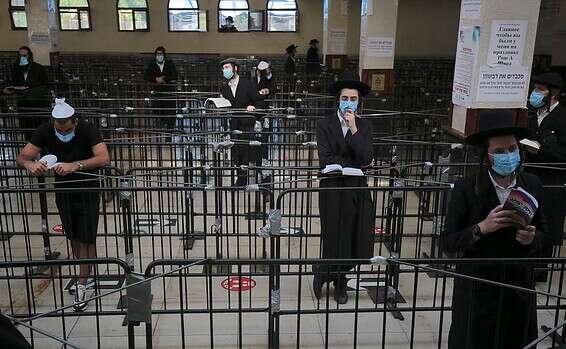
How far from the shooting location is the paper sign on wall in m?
10.5

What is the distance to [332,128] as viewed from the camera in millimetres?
4789

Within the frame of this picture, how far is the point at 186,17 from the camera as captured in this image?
2462 cm

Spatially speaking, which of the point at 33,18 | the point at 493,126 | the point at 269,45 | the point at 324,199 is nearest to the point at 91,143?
the point at 324,199

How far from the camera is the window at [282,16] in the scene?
24516 millimetres

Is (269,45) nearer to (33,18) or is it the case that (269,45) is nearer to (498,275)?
(33,18)

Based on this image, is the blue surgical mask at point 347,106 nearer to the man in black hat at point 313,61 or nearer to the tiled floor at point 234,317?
the tiled floor at point 234,317

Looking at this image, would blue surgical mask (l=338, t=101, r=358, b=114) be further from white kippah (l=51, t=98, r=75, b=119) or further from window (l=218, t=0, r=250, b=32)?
window (l=218, t=0, r=250, b=32)

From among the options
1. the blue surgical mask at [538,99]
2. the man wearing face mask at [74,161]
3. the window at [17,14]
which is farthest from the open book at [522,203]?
the window at [17,14]

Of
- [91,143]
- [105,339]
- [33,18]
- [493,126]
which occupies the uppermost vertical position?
[33,18]

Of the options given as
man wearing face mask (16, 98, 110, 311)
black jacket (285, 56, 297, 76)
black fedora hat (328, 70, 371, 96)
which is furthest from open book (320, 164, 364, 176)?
black jacket (285, 56, 297, 76)

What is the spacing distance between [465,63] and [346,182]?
197 centimetres

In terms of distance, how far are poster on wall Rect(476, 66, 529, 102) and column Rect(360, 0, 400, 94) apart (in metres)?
5.46

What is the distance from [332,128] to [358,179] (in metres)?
0.52

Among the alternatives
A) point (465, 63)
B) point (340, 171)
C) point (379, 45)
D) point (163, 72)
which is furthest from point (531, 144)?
point (163, 72)
